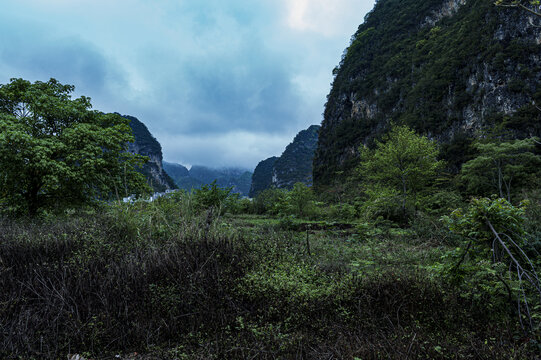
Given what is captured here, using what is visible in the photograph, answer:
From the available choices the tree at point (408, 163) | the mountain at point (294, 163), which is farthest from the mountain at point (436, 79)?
the mountain at point (294, 163)

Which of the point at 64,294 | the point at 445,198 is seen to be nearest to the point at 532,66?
the point at 445,198

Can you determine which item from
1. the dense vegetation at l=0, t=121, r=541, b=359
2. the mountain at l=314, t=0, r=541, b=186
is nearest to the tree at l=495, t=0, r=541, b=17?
the dense vegetation at l=0, t=121, r=541, b=359

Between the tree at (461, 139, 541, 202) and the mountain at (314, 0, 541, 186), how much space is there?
271 centimetres

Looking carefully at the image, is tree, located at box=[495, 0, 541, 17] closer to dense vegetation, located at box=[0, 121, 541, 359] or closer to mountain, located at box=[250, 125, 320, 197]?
dense vegetation, located at box=[0, 121, 541, 359]

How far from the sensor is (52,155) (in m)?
7.33

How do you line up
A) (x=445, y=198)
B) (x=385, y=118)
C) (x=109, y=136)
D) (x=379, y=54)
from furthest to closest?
(x=379, y=54) < (x=385, y=118) < (x=445, y=198) < (x=109, y=136)

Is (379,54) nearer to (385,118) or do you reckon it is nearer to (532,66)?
(385,118)

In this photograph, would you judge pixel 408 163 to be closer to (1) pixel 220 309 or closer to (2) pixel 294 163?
(1) pixel 220 309

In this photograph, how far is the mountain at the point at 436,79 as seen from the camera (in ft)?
78.3

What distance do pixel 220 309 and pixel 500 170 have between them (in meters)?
20.8

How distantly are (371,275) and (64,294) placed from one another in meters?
3.92

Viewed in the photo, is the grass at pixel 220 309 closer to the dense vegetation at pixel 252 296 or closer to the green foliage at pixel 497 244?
the dense vegetation at pixel 252 296

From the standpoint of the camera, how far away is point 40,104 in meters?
7.02

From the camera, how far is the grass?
1.98 metres
